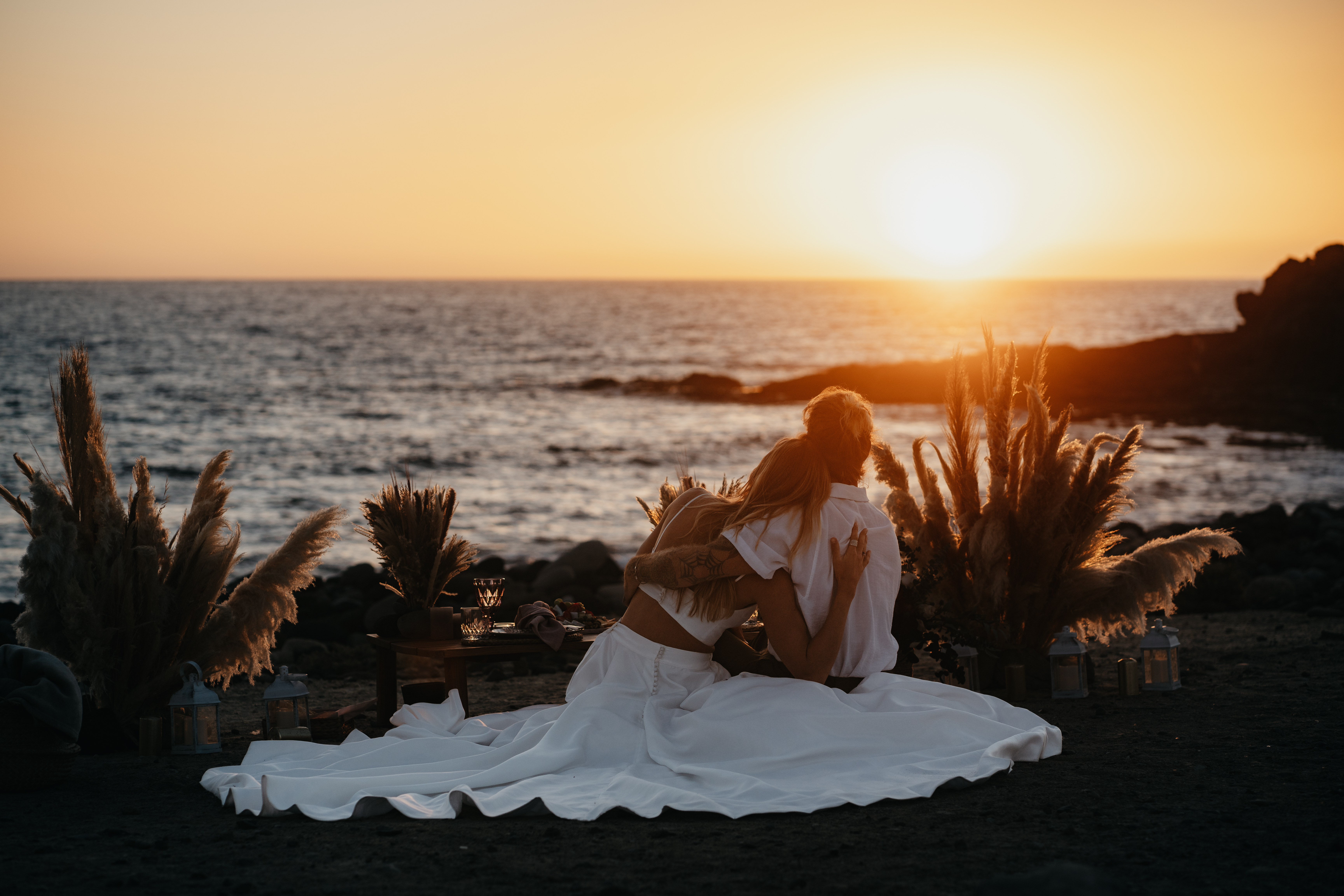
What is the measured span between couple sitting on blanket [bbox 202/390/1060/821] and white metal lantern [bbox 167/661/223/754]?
0.58 meters

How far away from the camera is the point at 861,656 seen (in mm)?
4664

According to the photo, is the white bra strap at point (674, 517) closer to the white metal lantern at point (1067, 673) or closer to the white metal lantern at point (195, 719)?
the white metal lantern at point (195, 719)

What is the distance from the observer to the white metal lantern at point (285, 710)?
5.26 m

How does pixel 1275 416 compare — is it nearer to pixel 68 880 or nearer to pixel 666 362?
pixel 666 362

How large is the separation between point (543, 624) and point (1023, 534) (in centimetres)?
257

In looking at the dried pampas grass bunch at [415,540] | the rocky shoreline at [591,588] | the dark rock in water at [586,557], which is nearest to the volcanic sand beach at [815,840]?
the dried pampas grass bunch at [415,540]

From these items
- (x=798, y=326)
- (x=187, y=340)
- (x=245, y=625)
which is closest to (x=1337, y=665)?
(x=245, y=625)

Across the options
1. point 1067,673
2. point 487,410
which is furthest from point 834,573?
point 487,410

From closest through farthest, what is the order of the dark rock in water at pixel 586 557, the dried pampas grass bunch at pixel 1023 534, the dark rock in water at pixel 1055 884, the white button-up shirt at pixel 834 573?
1. the dark rock in water at pixel 1055 884
2. the white button-up shirt at pixel 834 573
3. the dried pampas grass bunch at pixel 1023 534
4. the dark rock in water at pixel 586 557

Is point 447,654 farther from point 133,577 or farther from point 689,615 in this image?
point 133,577

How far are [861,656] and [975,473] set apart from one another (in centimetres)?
184

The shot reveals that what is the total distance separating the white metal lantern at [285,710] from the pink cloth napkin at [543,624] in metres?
1.02

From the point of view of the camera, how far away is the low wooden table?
17.2ft

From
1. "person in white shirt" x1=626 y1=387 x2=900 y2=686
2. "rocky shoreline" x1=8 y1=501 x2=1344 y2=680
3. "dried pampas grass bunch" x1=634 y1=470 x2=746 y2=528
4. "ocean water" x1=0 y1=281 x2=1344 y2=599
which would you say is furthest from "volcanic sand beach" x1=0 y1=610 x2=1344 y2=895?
"ocean water" x1=0 y1=281 x2=1344 y2=599
